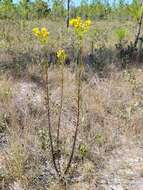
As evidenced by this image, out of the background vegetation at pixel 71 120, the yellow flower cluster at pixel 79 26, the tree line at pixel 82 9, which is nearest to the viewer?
the yellow flower cluster at pixel 79 26

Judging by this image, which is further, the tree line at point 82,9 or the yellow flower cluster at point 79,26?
the tree line at point 82,9

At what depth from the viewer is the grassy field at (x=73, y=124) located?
3520mm

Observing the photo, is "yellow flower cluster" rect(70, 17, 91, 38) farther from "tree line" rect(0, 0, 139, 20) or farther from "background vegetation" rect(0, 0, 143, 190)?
"tree line" rect(0, 0, 139, 20)

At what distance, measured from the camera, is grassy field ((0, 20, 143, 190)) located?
11.5 feet

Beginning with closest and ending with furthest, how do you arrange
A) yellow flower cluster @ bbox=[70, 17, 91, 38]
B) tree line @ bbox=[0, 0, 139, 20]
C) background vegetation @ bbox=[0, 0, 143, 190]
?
yellow flower cluster @ bbox=[70, 17, 91, 38], background vegetation @ bbox=[0, 0, 143, 190], tree line @ bbox=[0, 0, 139, 20]

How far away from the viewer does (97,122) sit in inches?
185

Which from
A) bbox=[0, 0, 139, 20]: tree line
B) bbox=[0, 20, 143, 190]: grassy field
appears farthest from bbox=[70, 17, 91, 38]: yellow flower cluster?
bbox=[0, 0, 139, 20]: tree line

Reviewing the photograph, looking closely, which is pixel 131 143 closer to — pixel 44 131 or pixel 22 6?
pixel 44 131

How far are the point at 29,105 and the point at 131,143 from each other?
1283 millimetres

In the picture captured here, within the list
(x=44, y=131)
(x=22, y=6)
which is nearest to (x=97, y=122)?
(x=44, y=131)

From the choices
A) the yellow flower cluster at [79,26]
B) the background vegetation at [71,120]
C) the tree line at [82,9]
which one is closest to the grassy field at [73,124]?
the background vegetation at [71,120]

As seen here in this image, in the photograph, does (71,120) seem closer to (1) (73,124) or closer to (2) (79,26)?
(1) (73,124)

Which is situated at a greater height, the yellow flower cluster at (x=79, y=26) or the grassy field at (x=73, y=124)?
the yellow flower cluster at (x=79, y=26)

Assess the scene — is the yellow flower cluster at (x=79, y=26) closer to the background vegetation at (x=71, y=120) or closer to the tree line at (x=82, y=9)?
the background vegetation at (x=71, y=120)
